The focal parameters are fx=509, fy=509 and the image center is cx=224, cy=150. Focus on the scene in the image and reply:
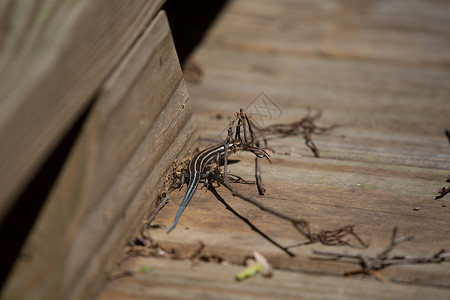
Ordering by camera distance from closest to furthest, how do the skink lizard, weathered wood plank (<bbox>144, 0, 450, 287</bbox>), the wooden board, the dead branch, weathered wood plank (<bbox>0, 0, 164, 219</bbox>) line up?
weathered wood plank (<bbox>0, 0, 164, 219</bbox>) < the wooden board < the dead branch < weathered wood plank (<bbox>144, 0, 450, 287</bbox>) < the skink lizard

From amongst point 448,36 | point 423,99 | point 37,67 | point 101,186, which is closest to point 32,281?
point 101,186

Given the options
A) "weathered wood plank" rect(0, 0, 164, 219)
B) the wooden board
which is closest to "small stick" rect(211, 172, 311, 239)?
Answer: the wooden board

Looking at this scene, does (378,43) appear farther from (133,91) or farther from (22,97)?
(22,97)

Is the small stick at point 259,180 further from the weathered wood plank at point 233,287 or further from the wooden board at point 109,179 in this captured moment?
the weathered wood plank at point 233,287

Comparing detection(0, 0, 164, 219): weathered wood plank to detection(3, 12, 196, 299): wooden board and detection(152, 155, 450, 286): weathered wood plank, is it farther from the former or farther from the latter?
detection(152, 155, 450, 286): weathered wood plank

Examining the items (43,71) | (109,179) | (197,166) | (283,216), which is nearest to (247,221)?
(283,216)

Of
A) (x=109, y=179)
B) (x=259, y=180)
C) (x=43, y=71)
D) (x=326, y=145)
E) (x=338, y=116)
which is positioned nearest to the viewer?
(x=43, y=71)

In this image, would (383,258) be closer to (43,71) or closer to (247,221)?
(247,221)
